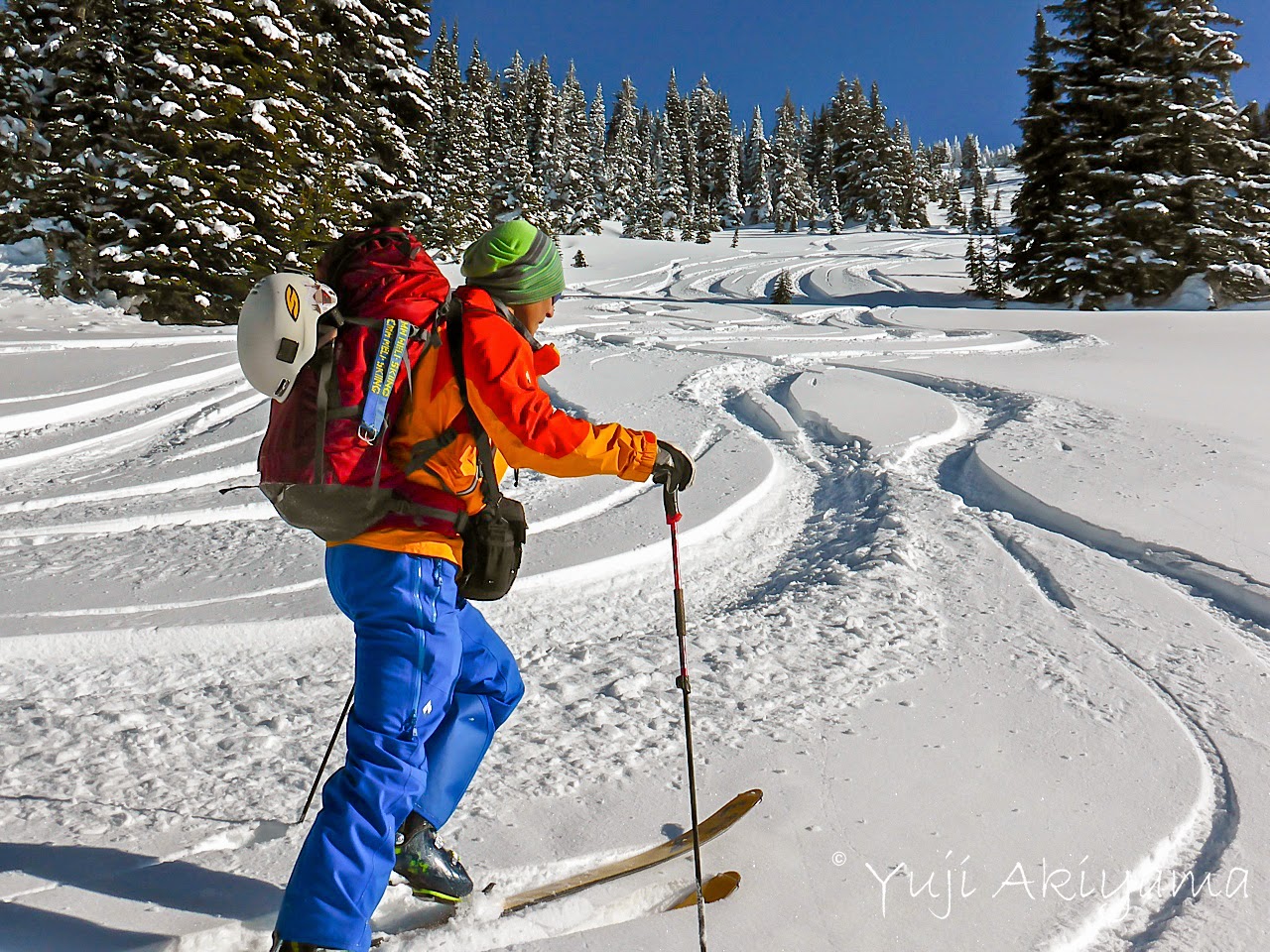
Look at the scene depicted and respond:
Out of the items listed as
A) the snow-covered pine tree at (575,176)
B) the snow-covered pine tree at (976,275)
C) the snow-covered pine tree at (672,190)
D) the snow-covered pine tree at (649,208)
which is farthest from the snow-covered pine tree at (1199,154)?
the snow-covered pine tree at (672,190)

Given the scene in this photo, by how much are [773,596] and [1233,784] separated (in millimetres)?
1819

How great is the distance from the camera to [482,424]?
1.68 meters

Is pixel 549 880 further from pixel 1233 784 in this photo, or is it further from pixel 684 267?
pixel 684 267

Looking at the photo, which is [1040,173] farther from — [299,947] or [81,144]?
[299,947]

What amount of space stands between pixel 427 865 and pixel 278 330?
1.20 m

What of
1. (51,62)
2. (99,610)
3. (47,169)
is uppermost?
(51,62)

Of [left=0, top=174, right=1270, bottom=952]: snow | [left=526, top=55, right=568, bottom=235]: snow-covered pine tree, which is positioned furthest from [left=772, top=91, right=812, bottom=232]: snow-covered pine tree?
[left=0, top=174, right=1270, bottom=952]: snow

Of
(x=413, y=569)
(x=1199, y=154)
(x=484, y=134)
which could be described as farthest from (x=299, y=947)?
(x=484, y=134)

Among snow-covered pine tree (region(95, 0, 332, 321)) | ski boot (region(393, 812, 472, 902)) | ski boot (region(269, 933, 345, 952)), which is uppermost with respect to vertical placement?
snow-covered pine tree (region(95, 0, 332, 321))

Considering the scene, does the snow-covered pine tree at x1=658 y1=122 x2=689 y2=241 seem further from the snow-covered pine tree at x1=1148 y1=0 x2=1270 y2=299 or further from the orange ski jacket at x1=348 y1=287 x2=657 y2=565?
the orange ski jacket at x1=348 y1=287 x2=657 y2=565

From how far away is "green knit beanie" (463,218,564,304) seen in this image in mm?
1857

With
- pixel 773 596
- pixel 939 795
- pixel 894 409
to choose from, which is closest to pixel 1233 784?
pixel 939 795

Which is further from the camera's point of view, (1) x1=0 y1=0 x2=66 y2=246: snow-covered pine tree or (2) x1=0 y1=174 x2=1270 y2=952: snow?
(1) x1=0 y1=0 x2=66 y2=246: snow-covered pine tree

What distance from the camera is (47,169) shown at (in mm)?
13375
